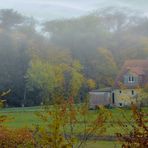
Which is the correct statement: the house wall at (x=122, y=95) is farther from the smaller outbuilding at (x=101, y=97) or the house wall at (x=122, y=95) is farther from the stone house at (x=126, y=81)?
the smaller outbuilding at (x=101, y=97)

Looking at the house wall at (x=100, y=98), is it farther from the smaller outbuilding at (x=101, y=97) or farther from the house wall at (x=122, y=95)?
the house wall at (x=122, y=95)

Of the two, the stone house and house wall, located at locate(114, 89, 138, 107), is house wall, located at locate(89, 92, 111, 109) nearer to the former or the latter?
the stone house

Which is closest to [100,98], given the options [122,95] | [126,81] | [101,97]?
[101,97]

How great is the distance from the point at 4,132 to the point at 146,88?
87.8 feet

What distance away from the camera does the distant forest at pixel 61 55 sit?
5631 cm

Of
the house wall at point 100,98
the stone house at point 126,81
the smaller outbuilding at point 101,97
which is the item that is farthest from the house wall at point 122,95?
the house wall at point 100,98

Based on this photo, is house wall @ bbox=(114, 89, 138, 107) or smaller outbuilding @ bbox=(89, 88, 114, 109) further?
smaller outbuilding @ bbox=(89, 88, 114, 109)

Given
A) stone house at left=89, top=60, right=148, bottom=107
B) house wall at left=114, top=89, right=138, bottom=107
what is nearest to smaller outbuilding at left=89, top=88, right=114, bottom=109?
stone house at left=89, top=60, right=148, bottom=107

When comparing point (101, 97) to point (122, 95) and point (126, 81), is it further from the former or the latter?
point (126, 81)

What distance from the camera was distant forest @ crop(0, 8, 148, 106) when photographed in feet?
185

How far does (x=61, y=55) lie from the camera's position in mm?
61031

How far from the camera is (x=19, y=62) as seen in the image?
59062mm

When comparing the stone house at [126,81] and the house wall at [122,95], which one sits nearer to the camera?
the house wall at [122,95]

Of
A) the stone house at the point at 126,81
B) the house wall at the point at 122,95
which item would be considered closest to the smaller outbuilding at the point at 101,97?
the stone house at the point at 126,81
